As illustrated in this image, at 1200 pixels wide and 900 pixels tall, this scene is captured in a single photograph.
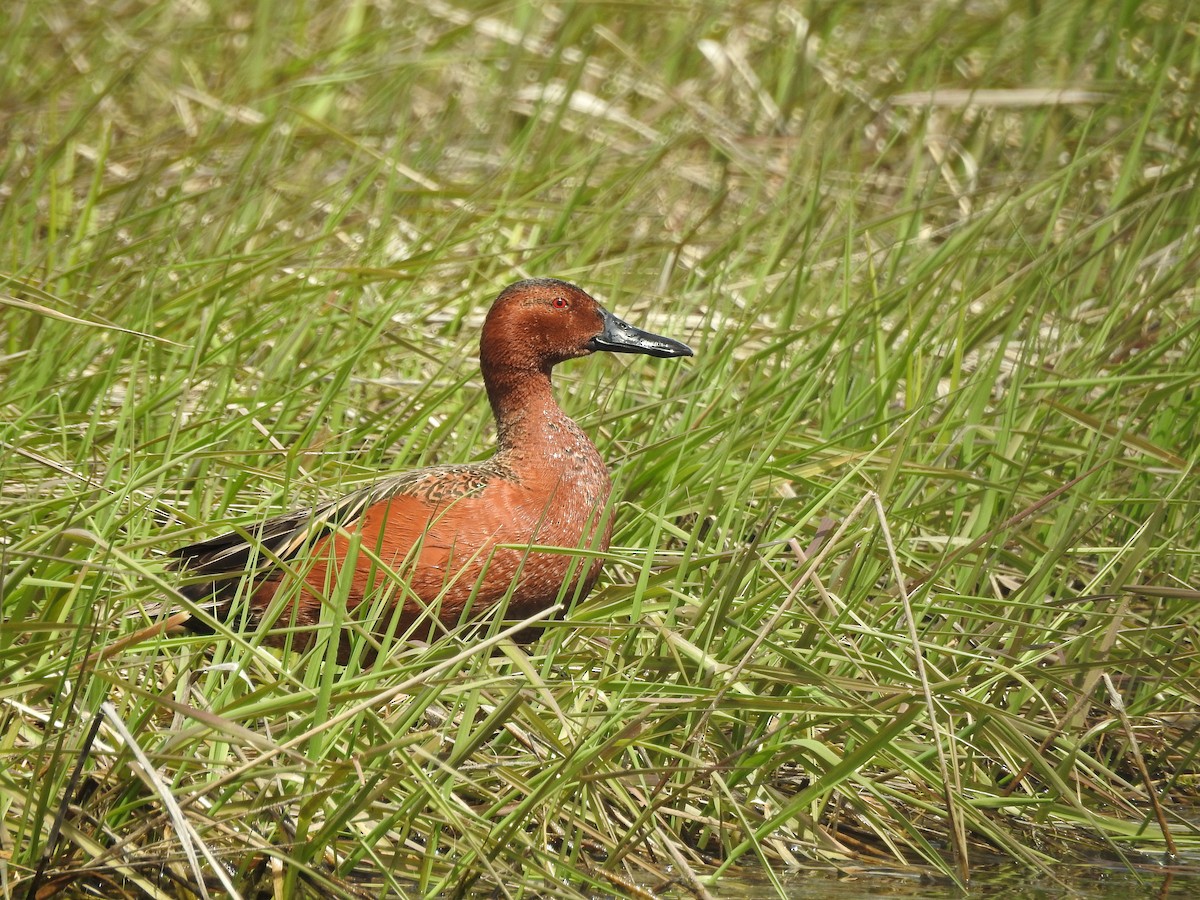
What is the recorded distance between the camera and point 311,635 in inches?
122

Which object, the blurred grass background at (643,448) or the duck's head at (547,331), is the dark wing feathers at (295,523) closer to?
the blurred grass background at (643,448)

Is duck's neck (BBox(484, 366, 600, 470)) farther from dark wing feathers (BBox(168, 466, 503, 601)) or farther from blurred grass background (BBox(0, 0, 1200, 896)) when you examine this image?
blurred grass background (BBox(0, 0, 1200, 896))

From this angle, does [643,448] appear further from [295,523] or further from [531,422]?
[295,523]

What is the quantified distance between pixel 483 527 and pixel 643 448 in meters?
0.52

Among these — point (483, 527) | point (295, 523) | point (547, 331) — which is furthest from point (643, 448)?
point (295, 523)

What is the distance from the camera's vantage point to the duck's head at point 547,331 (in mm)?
3643

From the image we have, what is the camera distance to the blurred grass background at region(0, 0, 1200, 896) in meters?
2.55

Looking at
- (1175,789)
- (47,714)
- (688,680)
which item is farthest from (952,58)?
(47,714)

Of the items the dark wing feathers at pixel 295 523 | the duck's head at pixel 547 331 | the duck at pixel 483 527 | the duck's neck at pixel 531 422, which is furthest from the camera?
the duck's head at pixel 547 331

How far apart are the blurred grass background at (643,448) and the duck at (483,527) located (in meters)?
0.13

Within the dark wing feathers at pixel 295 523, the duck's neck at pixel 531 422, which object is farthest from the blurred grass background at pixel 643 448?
the duck's neck at pixel 531 422

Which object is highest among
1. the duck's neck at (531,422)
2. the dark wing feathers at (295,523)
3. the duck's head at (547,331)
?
the duck's head at (547,331)

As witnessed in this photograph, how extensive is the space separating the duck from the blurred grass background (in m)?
0.13

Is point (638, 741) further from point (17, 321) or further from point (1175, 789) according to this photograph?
point (17, 321)
